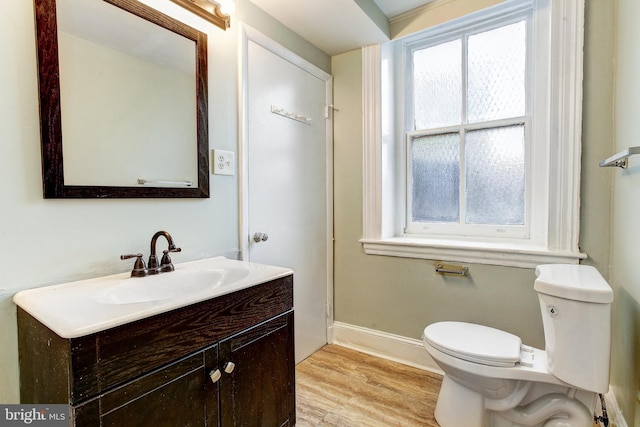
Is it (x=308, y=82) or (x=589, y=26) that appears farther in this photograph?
(x=308, y=82)

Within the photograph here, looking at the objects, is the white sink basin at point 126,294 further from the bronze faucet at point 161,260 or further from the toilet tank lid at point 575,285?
the toilet tank lid at point 575,285

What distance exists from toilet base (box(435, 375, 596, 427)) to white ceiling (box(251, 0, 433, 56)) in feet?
6.54

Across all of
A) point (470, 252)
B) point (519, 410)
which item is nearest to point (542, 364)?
point (519, 410)

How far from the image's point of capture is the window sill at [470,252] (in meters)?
1.59

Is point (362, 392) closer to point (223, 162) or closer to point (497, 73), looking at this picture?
point (223, 162)

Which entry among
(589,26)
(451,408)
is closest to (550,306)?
(451,408)

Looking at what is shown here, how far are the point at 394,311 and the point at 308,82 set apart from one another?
1643 mm

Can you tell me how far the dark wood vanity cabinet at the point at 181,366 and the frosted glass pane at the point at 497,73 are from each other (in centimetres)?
169

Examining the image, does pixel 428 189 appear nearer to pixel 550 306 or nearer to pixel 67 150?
pixel 550 306

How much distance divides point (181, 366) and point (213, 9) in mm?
1500

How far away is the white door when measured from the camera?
1707 millimetres

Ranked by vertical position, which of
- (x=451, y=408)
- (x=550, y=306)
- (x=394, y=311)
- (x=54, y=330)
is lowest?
(x=451, y=408)

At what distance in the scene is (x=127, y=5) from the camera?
117 cm

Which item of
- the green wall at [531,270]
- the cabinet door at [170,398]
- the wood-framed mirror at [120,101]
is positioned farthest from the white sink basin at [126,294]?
the green wall at [531,270]
